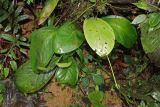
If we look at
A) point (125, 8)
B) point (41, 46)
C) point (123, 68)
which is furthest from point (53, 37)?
point (123, 68)

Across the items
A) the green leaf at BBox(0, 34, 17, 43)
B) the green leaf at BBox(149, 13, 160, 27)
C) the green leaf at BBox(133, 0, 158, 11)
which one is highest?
the green leaf at BBox(133, 0, 158, 11)

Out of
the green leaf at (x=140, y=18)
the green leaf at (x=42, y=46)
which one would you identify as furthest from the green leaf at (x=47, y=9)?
the green leaf at (x=140, y=18)

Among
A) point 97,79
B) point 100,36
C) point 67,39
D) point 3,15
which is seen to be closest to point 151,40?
point 100,36

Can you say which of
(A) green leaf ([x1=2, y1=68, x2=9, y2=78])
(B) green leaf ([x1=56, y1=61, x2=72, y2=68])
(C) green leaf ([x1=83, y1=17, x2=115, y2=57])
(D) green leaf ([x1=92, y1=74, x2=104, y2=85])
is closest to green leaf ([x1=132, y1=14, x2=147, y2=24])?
(C) green leaf ([x1=83, y1=17, x2=115, y2=57])

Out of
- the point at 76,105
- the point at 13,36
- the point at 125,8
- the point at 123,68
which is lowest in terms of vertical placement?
the point at 76,105

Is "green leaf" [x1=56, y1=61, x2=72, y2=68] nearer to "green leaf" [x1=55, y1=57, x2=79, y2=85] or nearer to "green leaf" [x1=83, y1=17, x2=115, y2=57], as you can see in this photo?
"green leaf" [x1=55, y1=57, x2=79, y2=85]

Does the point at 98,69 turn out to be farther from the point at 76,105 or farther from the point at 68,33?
the point at 68,33

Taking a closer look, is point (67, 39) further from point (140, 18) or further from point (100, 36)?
point (140, 18)

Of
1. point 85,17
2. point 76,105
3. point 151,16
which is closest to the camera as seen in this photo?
point 151,16
